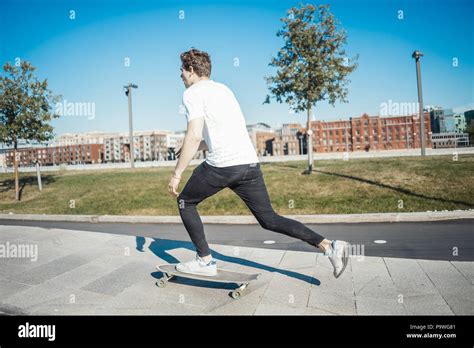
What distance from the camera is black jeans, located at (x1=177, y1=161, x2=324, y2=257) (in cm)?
307

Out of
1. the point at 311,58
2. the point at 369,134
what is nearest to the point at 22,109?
the point at 311,58

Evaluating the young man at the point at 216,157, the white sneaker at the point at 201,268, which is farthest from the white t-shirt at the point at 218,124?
the white sneaker at the point at 201,268

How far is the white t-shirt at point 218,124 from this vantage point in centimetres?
304

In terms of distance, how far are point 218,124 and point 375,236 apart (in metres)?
4.43

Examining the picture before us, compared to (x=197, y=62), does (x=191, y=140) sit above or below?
below

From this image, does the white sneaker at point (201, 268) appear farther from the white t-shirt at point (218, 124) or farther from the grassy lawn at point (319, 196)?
the grassy lawn at point (319, 196)

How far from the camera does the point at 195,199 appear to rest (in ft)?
10.4

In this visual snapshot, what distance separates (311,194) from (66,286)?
8.90 meters

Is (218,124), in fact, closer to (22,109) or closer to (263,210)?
(263,210)

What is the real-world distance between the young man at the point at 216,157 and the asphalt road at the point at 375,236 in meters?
2.35

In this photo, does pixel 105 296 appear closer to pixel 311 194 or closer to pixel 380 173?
pixel 311 194

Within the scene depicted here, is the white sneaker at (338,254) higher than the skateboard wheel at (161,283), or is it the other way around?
the white sneaker at (338,254)

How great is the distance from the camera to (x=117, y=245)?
576cm
